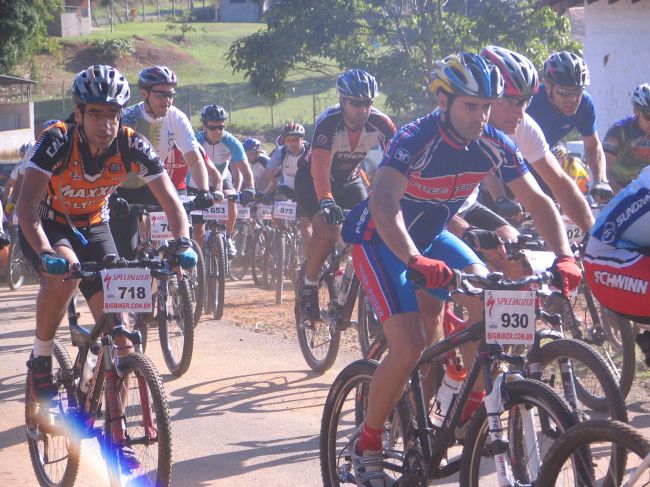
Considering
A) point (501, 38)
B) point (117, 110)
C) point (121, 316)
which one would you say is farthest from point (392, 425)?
point (501, 38)

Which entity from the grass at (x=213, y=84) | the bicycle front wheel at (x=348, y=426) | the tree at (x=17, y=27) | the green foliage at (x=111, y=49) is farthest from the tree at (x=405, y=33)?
the green foliage at (x=111, y=49)

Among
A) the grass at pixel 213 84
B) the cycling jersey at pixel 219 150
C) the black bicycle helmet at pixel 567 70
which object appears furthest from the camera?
the grass at pixel 213 84

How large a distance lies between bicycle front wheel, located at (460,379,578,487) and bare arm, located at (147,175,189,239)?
224 centimetres

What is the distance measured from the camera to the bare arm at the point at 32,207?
5.34 m

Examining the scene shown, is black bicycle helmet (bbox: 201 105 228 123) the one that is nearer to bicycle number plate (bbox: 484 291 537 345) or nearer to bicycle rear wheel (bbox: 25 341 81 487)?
bicycle rear wheel (bbox: 25 341 81 487)

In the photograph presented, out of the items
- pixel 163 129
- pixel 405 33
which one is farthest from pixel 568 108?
pixel 405 33

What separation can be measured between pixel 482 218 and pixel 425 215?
6.10 feet

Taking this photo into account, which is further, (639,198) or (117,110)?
(117,110)

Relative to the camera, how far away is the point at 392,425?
4.75 m

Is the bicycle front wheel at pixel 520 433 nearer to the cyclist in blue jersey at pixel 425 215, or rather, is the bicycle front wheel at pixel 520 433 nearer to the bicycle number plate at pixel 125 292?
the cyclist in blue jersey at pixel 425 215

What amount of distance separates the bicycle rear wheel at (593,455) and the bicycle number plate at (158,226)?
5445 millimetres

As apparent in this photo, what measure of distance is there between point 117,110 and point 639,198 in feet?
9.92

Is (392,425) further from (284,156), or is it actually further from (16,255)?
(16,255)

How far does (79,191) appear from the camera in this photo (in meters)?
5.84
